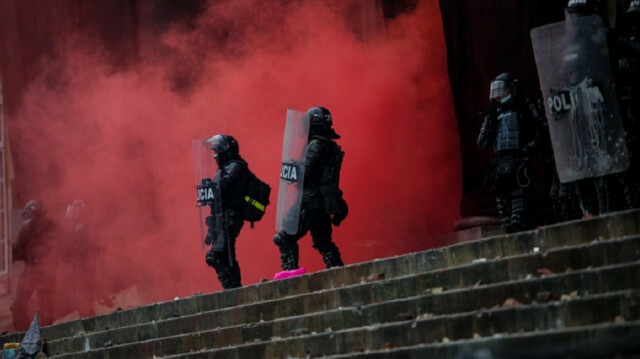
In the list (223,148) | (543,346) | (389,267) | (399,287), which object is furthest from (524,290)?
(223,148)

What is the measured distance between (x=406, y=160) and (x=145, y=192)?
15.4ft

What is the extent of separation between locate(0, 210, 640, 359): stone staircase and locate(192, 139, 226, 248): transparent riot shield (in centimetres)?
187

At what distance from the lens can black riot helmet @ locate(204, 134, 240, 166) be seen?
1424 centimetres

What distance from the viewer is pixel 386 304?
9883 mm

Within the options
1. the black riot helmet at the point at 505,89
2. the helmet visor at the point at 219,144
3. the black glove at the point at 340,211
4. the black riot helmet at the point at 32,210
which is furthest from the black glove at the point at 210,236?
the black riot helmet at the point at 32,210

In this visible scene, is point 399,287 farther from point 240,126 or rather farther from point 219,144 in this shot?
point 240,126

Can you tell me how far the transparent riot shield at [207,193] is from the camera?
14.2 meters

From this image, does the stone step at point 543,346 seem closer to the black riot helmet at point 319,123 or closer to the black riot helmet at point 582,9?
the black riot helmet at point 582,9

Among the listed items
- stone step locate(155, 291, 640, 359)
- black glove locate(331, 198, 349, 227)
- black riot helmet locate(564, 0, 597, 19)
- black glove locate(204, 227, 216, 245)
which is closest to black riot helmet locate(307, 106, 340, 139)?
black glove locate(331, 198, 349, 227)

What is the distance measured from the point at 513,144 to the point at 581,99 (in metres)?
1.86

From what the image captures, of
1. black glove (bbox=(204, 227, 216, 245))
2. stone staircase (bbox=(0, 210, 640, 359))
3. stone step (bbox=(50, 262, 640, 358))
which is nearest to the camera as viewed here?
stone staircase (bbox=(0, 210, 640, 359))

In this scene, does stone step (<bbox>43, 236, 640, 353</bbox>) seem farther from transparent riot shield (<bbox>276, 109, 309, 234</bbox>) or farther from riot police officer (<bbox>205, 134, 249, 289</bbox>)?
transparent riot shield (<bbox>276, 109, 309, 234</bbox>)

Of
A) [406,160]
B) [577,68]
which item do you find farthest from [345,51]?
[577,68]

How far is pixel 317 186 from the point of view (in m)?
13.7
